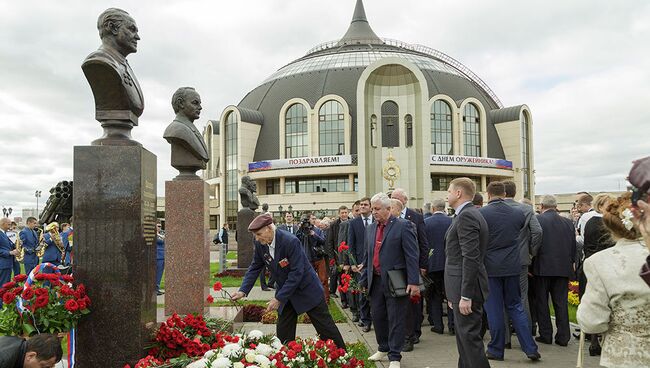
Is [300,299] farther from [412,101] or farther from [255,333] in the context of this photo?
[412,101]

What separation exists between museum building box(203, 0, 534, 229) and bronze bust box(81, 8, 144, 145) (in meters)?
49.1

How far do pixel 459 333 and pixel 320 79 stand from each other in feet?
196

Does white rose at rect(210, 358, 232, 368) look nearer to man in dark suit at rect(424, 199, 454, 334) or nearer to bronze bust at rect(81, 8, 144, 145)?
bronze bust at rect(81, 8, 144, 145)

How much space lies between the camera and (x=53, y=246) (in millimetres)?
12375

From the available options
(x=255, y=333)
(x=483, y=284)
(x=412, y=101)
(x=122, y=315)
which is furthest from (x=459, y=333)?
(x=412, y=101)

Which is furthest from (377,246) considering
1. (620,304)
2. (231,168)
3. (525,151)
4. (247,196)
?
(525,151)

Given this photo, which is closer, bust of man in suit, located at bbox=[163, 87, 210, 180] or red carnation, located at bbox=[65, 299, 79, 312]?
red carnation, located at bbox=[65, 299, 79, 312]

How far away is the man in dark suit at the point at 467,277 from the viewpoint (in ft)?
17.1

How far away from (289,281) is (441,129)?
56330 millimetres

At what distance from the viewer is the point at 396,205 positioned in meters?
7.88

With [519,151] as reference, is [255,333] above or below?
below

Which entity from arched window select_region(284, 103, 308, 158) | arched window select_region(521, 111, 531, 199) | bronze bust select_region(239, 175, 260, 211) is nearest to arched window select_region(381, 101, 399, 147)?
arched window select_region(284, 103, 308, 158)

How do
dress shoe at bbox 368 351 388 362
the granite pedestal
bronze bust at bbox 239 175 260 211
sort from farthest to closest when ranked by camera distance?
bronze bust at bbox 239 175 260 211 < dress shoe at bbox 368 351 388 362 < the granite pedestal

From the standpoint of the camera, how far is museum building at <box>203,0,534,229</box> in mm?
55406
